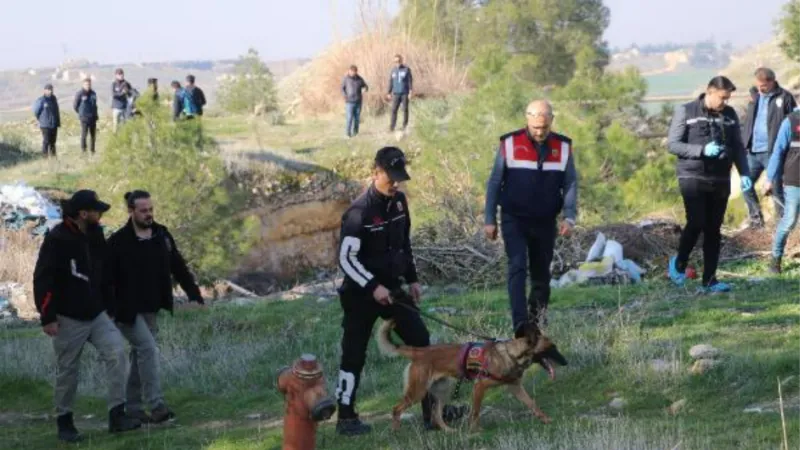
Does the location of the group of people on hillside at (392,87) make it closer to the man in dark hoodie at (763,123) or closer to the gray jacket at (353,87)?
the gray jacket at (353,87)

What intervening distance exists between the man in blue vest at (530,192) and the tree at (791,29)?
25009mm

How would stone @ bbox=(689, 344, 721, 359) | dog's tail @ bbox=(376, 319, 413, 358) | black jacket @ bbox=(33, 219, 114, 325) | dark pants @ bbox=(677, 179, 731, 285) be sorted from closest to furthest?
dog's tail @ bbox=(376, 319, 413, 358)
stone @ bbox=(689, 344, 721, 359)
black jacket @ bbox=(33, 219, 114, 325)
dark pants @ bbox=(677, 179, 731, 285)

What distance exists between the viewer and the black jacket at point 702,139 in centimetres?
1084

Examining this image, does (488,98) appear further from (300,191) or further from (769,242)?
(300,191)

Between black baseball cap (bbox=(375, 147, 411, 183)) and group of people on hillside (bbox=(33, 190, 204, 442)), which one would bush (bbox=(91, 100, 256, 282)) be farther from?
black baseball cap (bbox=(375, 147, 411, 183))

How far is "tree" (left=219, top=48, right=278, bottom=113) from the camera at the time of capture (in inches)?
1836

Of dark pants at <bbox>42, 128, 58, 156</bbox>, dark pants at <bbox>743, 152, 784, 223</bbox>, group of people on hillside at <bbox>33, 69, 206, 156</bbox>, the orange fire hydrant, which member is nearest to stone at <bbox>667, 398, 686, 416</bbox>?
the orange fire hydrant

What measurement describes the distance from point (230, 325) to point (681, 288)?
15.7 feet

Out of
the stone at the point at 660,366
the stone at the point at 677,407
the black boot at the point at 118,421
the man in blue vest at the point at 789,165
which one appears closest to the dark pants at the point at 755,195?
the man in blue vest at the point at 789,165

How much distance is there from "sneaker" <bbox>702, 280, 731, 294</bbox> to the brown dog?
4259 millimetres

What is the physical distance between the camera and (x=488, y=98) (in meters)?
19.6

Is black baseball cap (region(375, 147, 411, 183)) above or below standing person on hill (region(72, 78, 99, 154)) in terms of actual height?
above

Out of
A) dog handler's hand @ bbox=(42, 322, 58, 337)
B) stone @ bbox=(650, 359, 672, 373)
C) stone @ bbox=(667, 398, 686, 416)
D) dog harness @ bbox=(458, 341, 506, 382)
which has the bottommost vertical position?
stone @ bbox=(667, 398, 686, 416)

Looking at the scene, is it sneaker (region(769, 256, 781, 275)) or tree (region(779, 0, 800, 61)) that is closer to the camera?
sneaker (region(769, 256, 781, 275))
